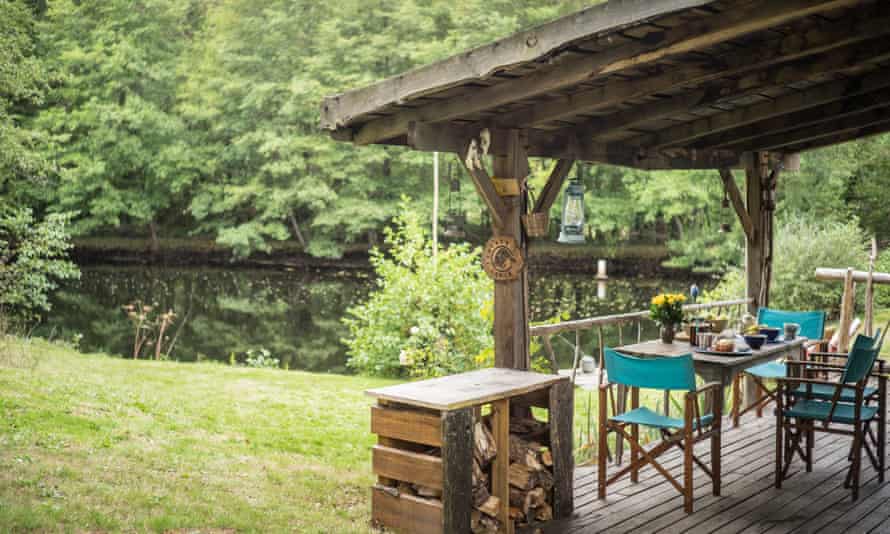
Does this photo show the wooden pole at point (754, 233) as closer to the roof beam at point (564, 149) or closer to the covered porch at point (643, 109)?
the roof beam at point (564, 149)

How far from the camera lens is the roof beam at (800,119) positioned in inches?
215

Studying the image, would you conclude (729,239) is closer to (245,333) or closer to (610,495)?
(245,333)

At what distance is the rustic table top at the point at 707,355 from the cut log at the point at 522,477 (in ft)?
3.57

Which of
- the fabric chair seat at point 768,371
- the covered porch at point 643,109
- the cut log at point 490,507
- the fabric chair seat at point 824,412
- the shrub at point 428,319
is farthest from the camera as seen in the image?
the shrub at point 428,319

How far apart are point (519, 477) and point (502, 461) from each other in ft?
0.70

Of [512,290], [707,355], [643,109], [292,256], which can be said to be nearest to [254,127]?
[292,256]

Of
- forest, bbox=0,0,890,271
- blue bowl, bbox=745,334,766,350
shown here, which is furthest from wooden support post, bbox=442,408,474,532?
forest, bbox=0,0,890,271

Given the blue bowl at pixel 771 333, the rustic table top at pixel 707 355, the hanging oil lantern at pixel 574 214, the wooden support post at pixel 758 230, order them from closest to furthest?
the rustic table top at pixel 707 355
the hanging oil lantern at pixel 574 214
the blue bowl at pixel 771 333
the wooden support post at pixel 758 230

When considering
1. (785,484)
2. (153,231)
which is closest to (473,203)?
(153,231)

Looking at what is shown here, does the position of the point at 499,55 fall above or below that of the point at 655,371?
above

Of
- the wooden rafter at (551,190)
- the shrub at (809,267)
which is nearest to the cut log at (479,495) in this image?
the wooden rafter at (551,190)

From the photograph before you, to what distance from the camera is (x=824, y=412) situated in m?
4.58

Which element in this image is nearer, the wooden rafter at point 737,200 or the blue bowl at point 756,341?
the blue bowl at point 756,341

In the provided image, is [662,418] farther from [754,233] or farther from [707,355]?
[754,233]
